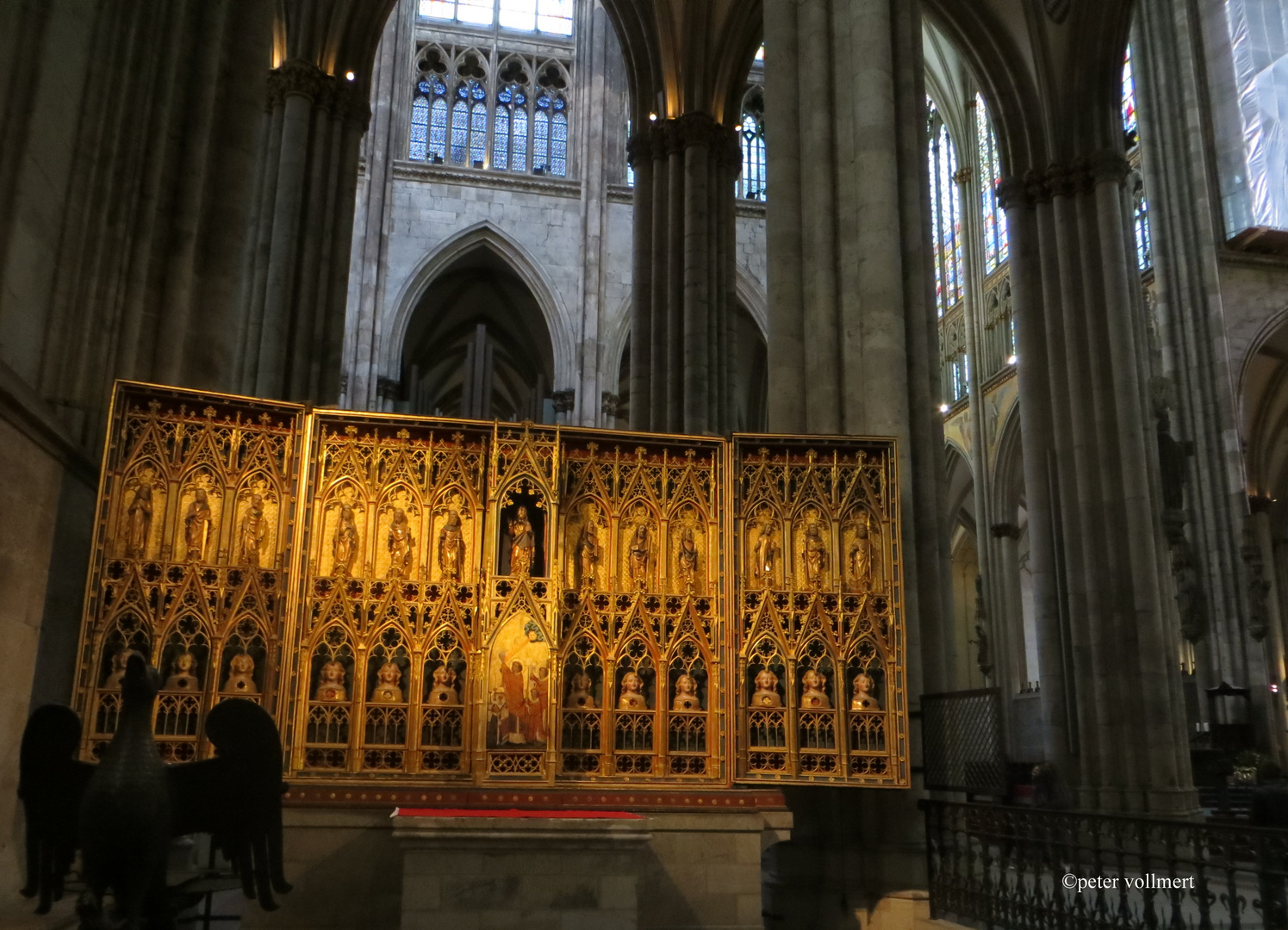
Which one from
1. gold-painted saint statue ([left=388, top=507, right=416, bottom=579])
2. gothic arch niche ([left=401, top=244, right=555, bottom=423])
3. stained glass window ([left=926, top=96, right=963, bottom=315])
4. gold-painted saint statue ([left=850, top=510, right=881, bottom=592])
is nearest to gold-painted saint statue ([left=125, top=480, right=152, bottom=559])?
gold-painted saint statue ([left=388, top=507, right=416, bottom=579])

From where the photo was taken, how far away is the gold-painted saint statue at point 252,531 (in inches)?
288

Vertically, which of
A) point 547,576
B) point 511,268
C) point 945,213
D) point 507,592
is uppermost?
point 945,213

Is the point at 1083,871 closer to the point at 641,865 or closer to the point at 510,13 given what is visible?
the point at 641,865

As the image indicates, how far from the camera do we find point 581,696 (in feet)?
25.5

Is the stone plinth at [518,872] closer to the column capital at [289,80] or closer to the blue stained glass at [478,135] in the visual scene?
the column capital at [289,80]

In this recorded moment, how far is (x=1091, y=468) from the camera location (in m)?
16.0

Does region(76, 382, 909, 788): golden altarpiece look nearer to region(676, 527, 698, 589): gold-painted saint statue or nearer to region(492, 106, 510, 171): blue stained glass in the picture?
region(676, 527, 698, 589): gold-painted saint statue

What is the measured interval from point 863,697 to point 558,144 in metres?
28.0

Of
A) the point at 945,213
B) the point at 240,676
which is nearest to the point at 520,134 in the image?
the point at 945,213

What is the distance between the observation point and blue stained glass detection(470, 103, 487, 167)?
107 ft

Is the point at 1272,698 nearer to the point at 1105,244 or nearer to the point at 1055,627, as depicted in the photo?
the point at 1055,627

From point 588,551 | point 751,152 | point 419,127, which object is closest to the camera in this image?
point 588,551

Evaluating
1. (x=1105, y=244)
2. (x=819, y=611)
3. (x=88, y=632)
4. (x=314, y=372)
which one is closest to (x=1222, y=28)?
(x=1105, y=244)

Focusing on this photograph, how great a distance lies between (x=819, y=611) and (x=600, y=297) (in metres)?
24.0
